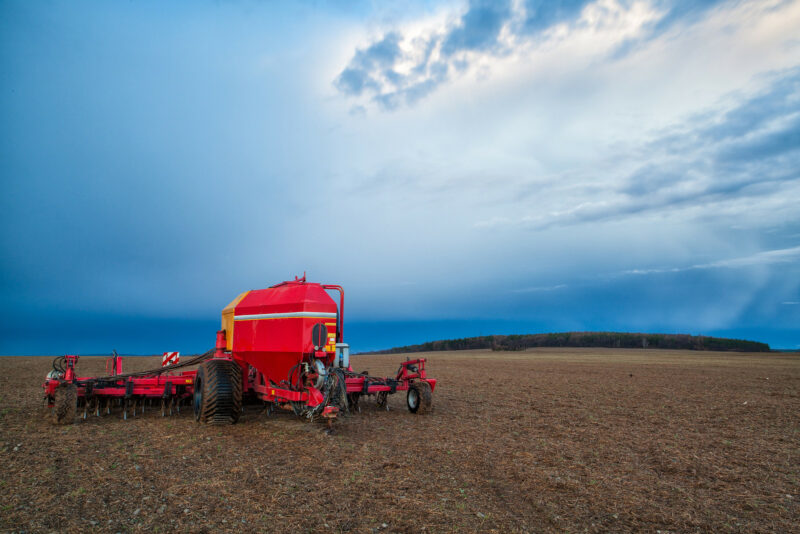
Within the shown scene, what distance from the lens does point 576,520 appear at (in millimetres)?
5277

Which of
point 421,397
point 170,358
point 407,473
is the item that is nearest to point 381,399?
point 421,397

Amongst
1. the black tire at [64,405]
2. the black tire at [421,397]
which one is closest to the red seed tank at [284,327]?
the black tire at [421,397]

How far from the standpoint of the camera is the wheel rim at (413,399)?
37.4ft

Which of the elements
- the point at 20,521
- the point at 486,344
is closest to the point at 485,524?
the point at 20,521

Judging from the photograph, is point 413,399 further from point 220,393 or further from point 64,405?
point 64,405

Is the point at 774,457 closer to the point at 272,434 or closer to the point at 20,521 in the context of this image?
the point at 272,434

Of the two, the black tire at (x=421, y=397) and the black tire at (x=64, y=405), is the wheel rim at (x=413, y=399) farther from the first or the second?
the black tire at (x=64, y=405)

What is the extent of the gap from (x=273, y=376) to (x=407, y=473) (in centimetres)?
496

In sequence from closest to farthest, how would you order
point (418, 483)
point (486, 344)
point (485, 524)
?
1. point (485, 524)
2. point (418, 483)
3. point (486, 344)

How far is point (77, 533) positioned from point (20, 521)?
0.84 m

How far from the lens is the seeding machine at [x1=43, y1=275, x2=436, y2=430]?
30.4ft

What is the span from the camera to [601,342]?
73.6 meters

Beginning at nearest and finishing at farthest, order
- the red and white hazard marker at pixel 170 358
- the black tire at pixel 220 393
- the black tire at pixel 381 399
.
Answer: the black tire at pixel 220 393 → the black tire at pixel 381 399 → the red and white hazard marker at pixel 170 358

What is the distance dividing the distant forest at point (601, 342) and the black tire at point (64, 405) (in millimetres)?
64076
